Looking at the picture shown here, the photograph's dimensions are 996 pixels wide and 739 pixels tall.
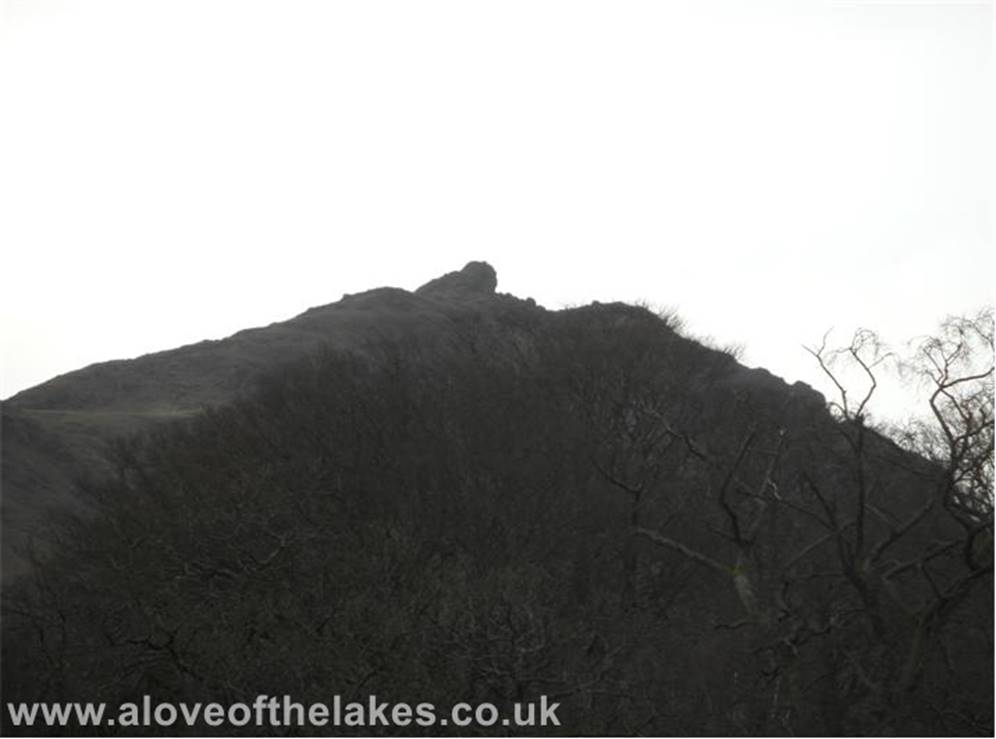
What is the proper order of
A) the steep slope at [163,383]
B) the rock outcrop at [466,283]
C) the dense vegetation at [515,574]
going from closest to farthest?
the dense vegetation at [515,574] → the steep slope at [163,383] → the rock outcrop at [466,283]

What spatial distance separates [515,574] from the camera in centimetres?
1858

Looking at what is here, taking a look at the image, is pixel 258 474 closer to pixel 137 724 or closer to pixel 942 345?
pixel 137 724

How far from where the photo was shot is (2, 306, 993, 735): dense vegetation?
15906mm

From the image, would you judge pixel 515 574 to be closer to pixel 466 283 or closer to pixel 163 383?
pixel 163 383

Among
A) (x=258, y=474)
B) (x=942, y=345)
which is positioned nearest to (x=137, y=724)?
(x=258, y=474)

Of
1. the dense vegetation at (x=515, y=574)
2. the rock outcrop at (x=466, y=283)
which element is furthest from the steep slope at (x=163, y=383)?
the dense vegetation at (x=515, y=574)

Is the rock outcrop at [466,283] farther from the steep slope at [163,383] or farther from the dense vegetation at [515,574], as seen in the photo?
the dense vegetation at [515,574]

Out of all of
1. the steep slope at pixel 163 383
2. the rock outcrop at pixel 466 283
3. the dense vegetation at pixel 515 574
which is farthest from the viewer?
the rock outcrop at pixel 466 283

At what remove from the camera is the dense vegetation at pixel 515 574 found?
15906mm

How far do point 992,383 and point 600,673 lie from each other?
7.09 m

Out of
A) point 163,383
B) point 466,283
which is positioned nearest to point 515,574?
point 163,383

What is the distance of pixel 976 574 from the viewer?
15.5 metres

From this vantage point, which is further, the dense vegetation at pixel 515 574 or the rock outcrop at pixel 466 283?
the rock outcrop at pixel 466 283

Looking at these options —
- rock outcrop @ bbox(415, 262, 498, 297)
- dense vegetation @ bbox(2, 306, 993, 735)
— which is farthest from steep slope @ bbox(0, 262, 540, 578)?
dense vegetation @ bbox(2, 306, 993, 735)
